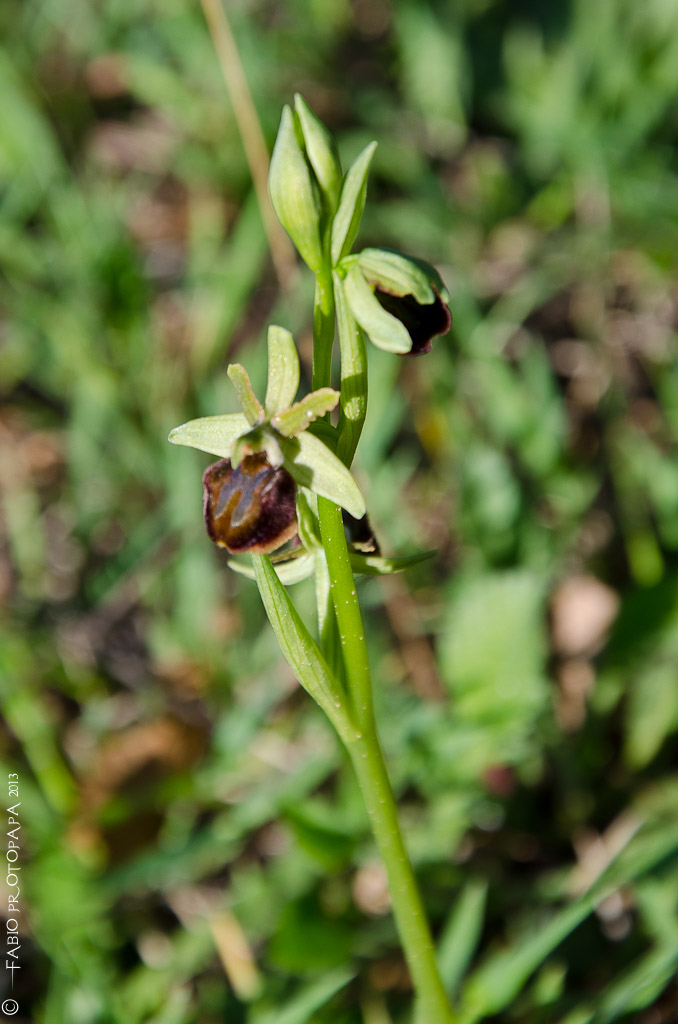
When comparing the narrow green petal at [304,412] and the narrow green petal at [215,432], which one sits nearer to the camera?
the narrow green petal at [304,412]

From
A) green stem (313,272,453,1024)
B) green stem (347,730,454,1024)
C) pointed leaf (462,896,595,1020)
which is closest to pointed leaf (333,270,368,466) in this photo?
green stem (313,272,453,1024)

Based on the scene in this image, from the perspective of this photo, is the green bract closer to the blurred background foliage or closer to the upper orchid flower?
the upper orchid flower

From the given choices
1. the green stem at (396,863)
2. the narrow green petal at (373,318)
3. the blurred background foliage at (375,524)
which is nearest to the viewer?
the narrow green petal at (373,318)

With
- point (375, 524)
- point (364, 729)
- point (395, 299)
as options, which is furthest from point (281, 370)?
point (375, 524)

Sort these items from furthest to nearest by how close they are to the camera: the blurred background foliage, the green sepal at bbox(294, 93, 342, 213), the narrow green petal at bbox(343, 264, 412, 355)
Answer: the blurred background foliage < the green sepal at bbox(294, 93, 342, 213) < the narrow green petal at bbox(343, 264, 412, 355)

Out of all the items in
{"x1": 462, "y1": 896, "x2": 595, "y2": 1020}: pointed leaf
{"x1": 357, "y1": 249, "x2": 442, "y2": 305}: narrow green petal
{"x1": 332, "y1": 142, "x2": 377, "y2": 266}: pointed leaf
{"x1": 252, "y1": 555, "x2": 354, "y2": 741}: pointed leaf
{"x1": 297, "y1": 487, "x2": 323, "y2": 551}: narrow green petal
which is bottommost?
{"x1": 462, "y1": 896, "x2": 595, "y2": 1020}: pointed leaf

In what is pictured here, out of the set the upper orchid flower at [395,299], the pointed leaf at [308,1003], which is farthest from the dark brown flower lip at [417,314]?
the pointed leaf at [308,1003]

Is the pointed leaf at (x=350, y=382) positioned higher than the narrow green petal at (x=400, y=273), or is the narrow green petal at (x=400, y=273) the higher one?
the narrow green petal at (x=400, y=273)

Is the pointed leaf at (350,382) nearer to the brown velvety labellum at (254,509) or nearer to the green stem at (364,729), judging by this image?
the green stem at (364,729)
